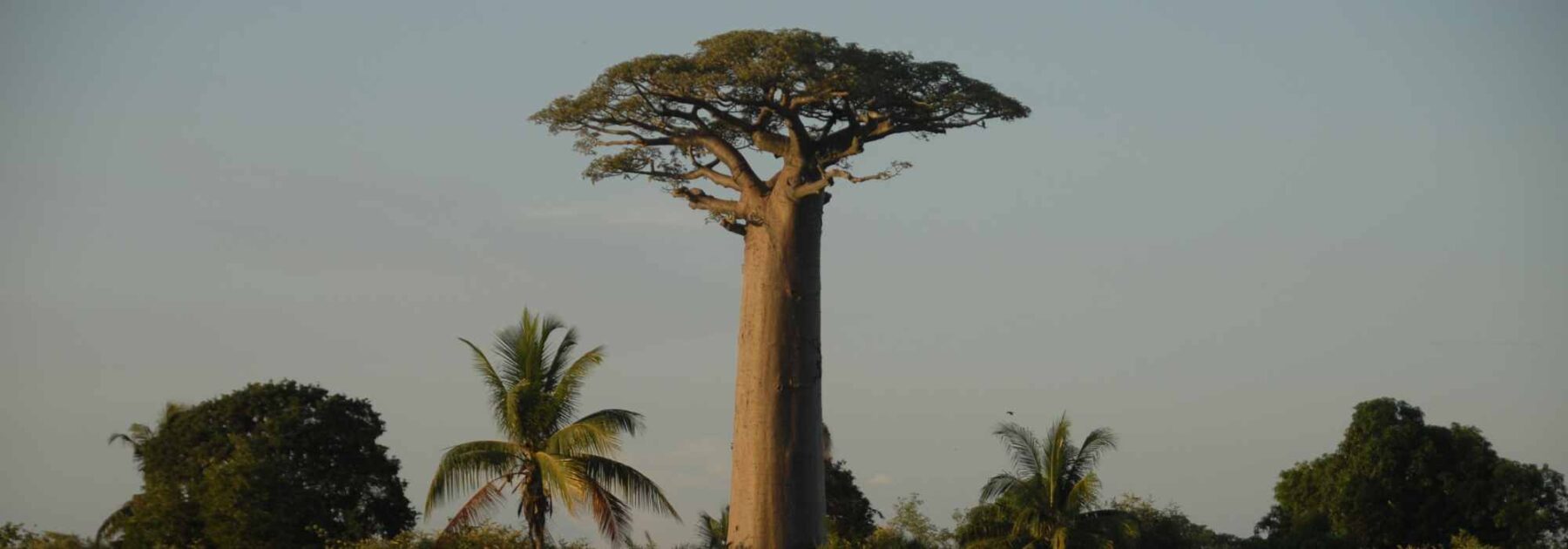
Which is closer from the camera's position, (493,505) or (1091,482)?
(493,505)

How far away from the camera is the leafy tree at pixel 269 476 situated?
28812 mm

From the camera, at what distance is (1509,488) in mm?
42781

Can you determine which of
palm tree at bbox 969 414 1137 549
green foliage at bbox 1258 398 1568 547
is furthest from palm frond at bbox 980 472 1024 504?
green foliage at bbox 1258 398 1568 547

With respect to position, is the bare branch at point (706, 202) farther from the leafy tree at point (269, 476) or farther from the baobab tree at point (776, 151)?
the leafy tree at point (269, 476)

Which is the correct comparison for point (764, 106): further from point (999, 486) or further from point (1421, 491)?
point (1421, 491)

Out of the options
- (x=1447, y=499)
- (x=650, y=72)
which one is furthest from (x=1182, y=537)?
(x=650, y=72)

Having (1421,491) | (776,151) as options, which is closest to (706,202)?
(776,151)

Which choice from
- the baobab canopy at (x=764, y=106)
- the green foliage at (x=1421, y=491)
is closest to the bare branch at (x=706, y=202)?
the baobab canopy at (x=764, y=106)

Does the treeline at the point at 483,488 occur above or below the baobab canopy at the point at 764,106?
below

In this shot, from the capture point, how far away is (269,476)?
2911cm

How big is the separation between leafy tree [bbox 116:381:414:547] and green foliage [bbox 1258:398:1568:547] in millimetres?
21533

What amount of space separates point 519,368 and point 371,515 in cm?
437

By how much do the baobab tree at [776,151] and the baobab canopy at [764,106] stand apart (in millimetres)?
21

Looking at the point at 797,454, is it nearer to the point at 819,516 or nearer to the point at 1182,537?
the point at 819,516
